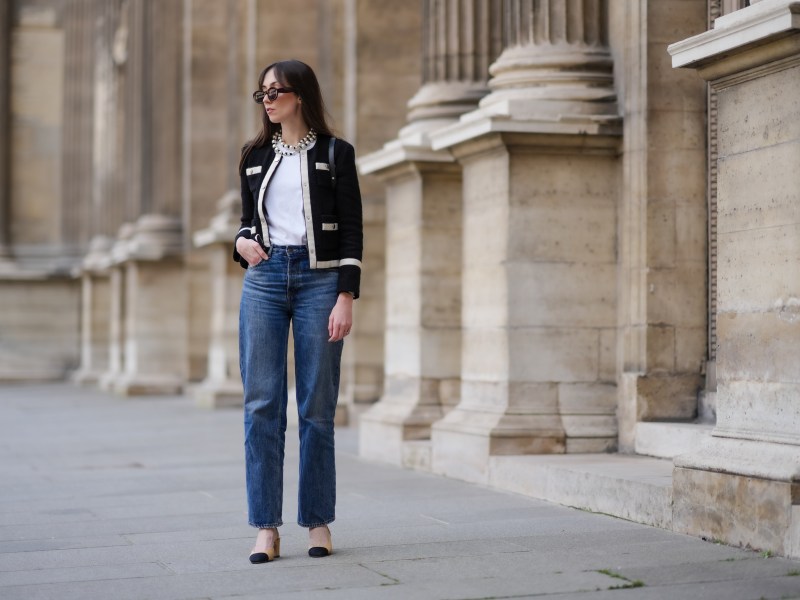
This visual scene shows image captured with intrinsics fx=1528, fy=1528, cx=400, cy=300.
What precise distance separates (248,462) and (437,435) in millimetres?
3569

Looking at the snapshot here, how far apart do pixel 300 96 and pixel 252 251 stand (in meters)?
0.68

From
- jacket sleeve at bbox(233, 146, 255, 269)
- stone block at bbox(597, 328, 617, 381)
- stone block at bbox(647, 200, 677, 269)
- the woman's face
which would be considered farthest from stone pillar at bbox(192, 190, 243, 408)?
the woman's face

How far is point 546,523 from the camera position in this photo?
729cm

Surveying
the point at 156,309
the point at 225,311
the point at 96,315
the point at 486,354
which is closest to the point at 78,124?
the point at 96,315

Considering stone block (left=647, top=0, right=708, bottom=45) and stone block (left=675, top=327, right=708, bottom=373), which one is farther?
stone block (left=647, top=0, right=708, bottom=45)

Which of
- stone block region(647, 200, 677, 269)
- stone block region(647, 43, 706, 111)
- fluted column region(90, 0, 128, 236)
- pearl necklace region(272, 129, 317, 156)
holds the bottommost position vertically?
stone block region(647, 200, 677, 269)

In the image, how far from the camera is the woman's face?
6375 mm

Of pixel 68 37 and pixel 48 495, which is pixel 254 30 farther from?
pixel 68 37

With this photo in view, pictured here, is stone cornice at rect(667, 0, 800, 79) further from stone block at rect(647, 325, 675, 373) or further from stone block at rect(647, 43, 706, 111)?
stone block at rect(647, 325, 675, 373)

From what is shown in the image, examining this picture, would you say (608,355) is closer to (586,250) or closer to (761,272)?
(586,250)

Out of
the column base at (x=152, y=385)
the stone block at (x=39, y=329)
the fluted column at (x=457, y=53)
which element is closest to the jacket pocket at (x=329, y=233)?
the fluted column at (x=457, y=53)

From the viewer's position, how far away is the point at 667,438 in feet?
28.1

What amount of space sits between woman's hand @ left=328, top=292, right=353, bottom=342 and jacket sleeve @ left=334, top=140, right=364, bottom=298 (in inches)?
Result: 1.7

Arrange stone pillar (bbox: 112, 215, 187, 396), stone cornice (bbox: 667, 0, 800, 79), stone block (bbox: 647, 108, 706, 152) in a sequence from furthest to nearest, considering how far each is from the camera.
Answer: stone pillar (bbox: 112, 215, 187, 396) → stone block (bbox: 647, 108, 706, 152) → stone cornice (bbox: 667, 0, 800, 79)
